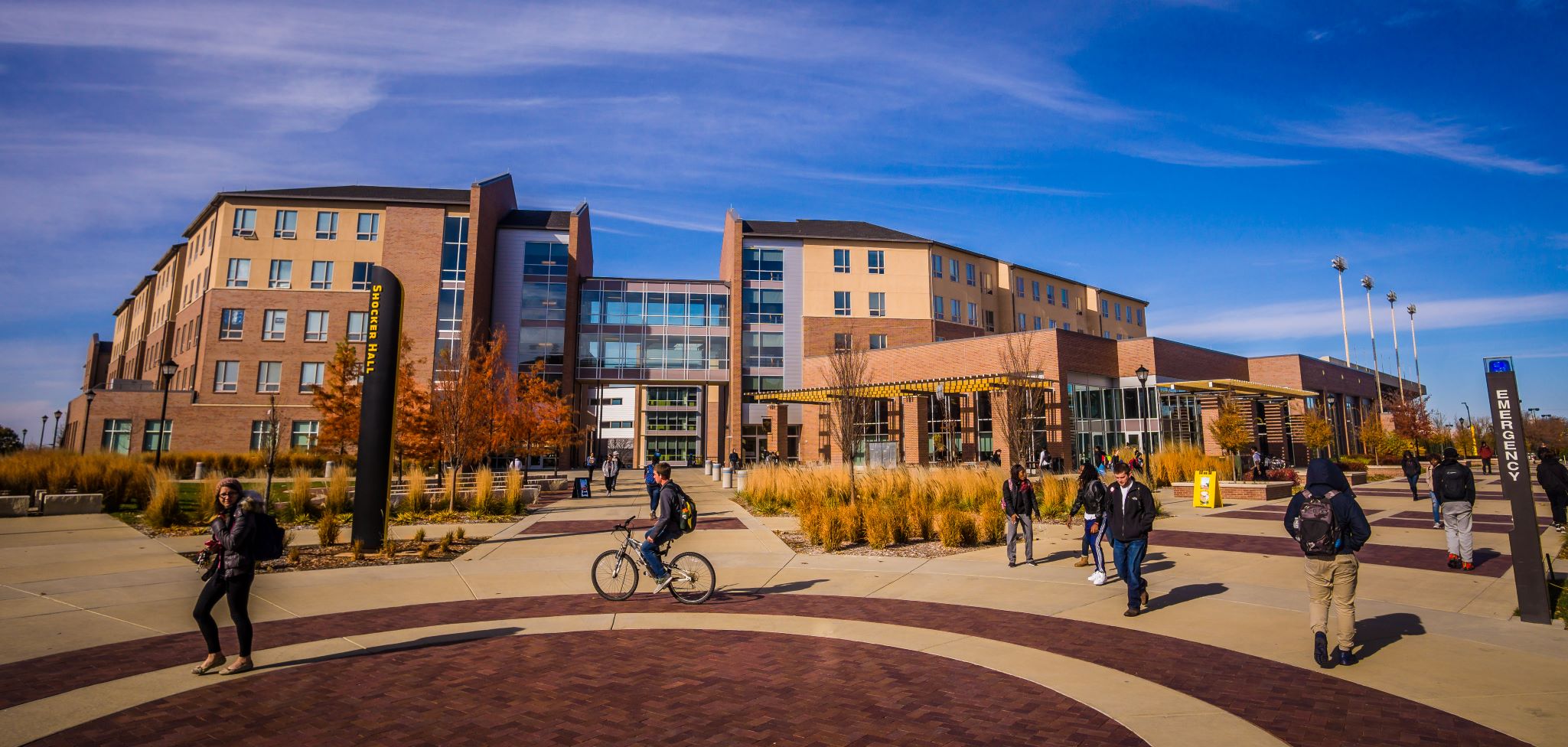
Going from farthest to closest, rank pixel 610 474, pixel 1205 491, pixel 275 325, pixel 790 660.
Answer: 1. pixel 275 325
2. pixel 610 474
3. pixel 1205 491
4. pixel 790 660

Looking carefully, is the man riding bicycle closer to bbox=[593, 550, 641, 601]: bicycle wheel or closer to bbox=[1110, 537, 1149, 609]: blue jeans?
bbox=[593, 550, 641, 601]: bicycle wheel

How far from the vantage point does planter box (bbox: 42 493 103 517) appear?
18750 millimetres

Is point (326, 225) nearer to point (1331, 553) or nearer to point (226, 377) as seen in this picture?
point (226, 377)

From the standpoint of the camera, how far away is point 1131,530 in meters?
8.58

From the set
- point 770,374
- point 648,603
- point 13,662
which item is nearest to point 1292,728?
point 648,603

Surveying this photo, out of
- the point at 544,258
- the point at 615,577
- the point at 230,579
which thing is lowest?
the point at 615,577

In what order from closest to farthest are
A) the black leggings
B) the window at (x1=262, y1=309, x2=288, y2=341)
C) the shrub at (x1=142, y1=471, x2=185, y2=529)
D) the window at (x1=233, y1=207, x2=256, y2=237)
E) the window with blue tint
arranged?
the black leggings → the shrub at (x1=142, y1=471, x2=185, y2=529) → the window at (x1=262, y1=309, x2=288, y2=341) → the window at (x1=233, y1=207, x2=256, y2=237) → the window with blue tint

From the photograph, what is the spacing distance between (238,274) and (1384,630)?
195 ft

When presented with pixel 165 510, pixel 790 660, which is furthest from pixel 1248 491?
pixel 165 510

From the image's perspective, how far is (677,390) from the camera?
8006 cm

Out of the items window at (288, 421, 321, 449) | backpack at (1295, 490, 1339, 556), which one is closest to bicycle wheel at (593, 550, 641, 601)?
backpack at (1295, 490, 1339, 556)

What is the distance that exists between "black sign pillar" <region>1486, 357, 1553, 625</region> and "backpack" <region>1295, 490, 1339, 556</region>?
2781mm

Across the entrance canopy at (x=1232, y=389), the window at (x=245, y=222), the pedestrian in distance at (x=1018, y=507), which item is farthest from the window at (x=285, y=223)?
the entrance canopy at (x=1232, y=389)

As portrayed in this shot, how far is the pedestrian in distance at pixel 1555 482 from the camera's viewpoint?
1295cm
